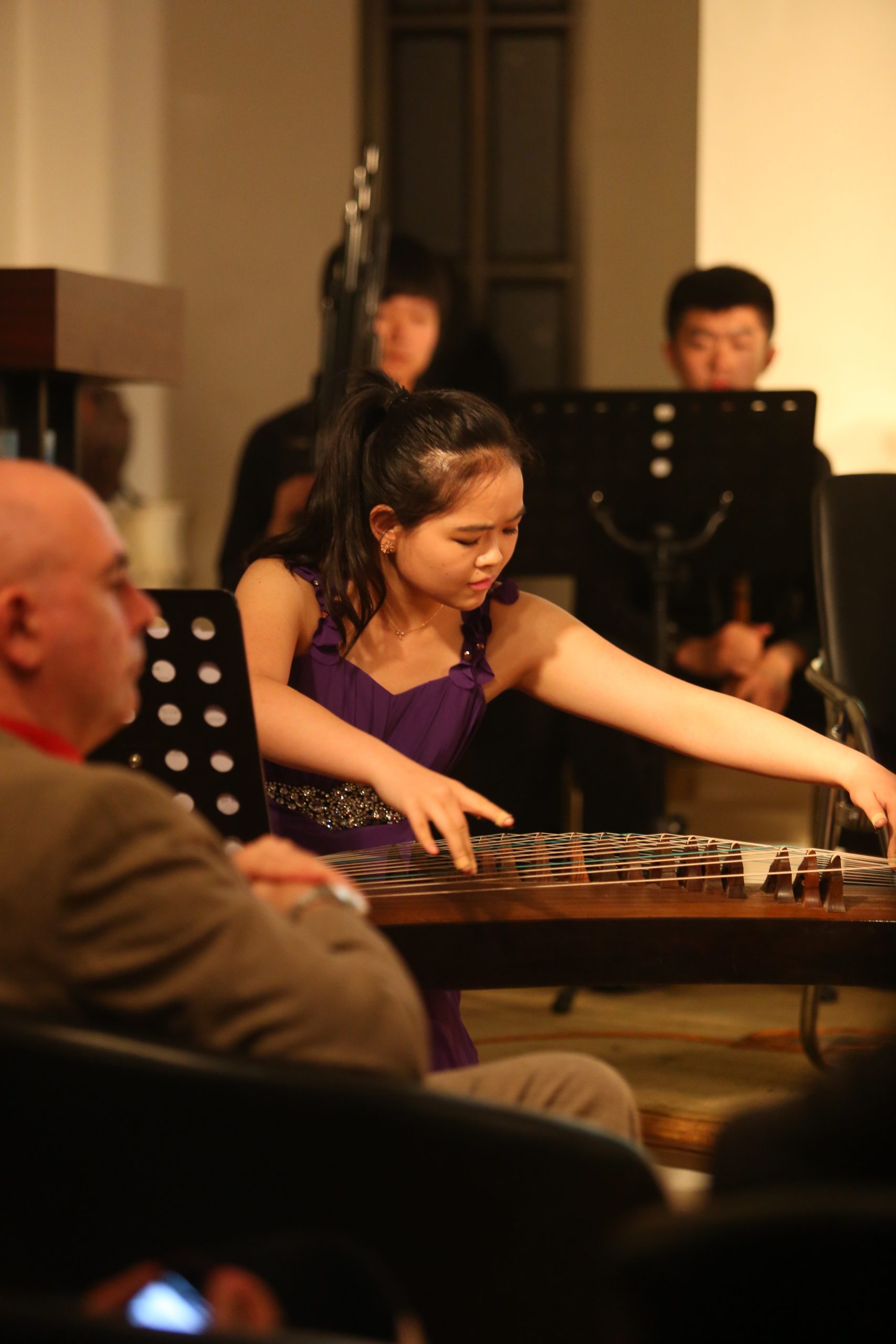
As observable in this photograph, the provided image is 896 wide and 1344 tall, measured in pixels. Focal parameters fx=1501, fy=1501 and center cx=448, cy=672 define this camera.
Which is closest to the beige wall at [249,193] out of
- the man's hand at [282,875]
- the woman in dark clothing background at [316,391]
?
the woman in dark clothing background at [316,391]

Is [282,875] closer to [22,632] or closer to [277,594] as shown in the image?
[22,632]

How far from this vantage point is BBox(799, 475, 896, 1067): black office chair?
258 cm

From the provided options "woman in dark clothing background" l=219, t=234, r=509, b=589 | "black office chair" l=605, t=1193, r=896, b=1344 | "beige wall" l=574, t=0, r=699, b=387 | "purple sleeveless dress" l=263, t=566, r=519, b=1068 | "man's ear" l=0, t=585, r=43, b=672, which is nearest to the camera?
"black office chair" l=605, t=1193, r=896, b=1344

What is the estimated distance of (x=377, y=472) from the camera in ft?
6.69

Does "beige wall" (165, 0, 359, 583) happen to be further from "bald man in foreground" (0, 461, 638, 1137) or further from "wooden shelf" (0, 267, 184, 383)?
"bald man in foreground" (0, 461, 638, 1137)

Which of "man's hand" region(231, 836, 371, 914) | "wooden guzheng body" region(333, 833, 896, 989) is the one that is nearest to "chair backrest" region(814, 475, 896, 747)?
"wooden guzheng body" region(333, 833, 896, 989)

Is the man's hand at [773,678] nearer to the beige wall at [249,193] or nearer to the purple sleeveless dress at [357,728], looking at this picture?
the purple sleeveless dress at [357,728]

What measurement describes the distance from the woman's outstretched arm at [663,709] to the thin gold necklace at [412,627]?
91mm

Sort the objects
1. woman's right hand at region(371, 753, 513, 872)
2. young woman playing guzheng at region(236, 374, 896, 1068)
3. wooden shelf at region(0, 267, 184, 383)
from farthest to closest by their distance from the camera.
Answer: wooden shelf at region(0, 267, 184, 383)
young woman playing guzheng at region(236, 374, 896, 1068)
woman's right hand at region(371, 753, 513, 872)

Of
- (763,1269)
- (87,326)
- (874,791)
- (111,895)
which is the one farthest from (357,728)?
(763,1269)

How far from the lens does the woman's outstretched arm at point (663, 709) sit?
1.85 metres

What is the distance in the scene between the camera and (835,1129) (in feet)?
2.62

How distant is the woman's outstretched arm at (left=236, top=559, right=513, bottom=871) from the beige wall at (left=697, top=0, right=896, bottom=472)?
2162 millimetres

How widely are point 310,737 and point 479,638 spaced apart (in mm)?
424
